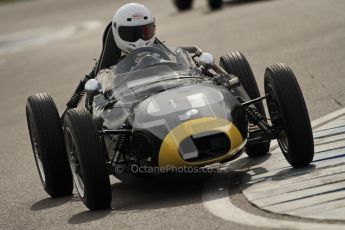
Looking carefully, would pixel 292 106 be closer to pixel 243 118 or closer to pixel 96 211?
pixel 243 118

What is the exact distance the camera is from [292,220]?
701cm

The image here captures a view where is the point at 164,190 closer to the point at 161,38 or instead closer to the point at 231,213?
the point at 231,213

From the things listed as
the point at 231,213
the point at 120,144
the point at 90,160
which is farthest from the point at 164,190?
the point at 231,213

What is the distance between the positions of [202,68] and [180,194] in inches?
69.8

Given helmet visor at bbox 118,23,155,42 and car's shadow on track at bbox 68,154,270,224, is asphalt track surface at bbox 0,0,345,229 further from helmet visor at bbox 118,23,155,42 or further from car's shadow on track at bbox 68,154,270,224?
helmet visor at bbox 118,23,155,42

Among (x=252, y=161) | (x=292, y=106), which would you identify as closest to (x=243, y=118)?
(x=292, y=106)

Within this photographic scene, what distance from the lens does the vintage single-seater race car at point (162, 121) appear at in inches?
323

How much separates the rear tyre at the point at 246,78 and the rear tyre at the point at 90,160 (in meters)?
2.00

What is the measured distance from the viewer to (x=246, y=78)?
10023 millimetres

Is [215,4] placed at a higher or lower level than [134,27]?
lower

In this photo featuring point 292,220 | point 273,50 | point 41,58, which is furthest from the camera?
point 41,58

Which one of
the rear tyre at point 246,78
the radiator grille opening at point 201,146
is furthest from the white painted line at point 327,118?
the radiator grille opening at point 201,146

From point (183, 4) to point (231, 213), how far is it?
21.0m

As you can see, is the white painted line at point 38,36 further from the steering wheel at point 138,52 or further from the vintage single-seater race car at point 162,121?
the vintage single-seater race car at point 162,121
